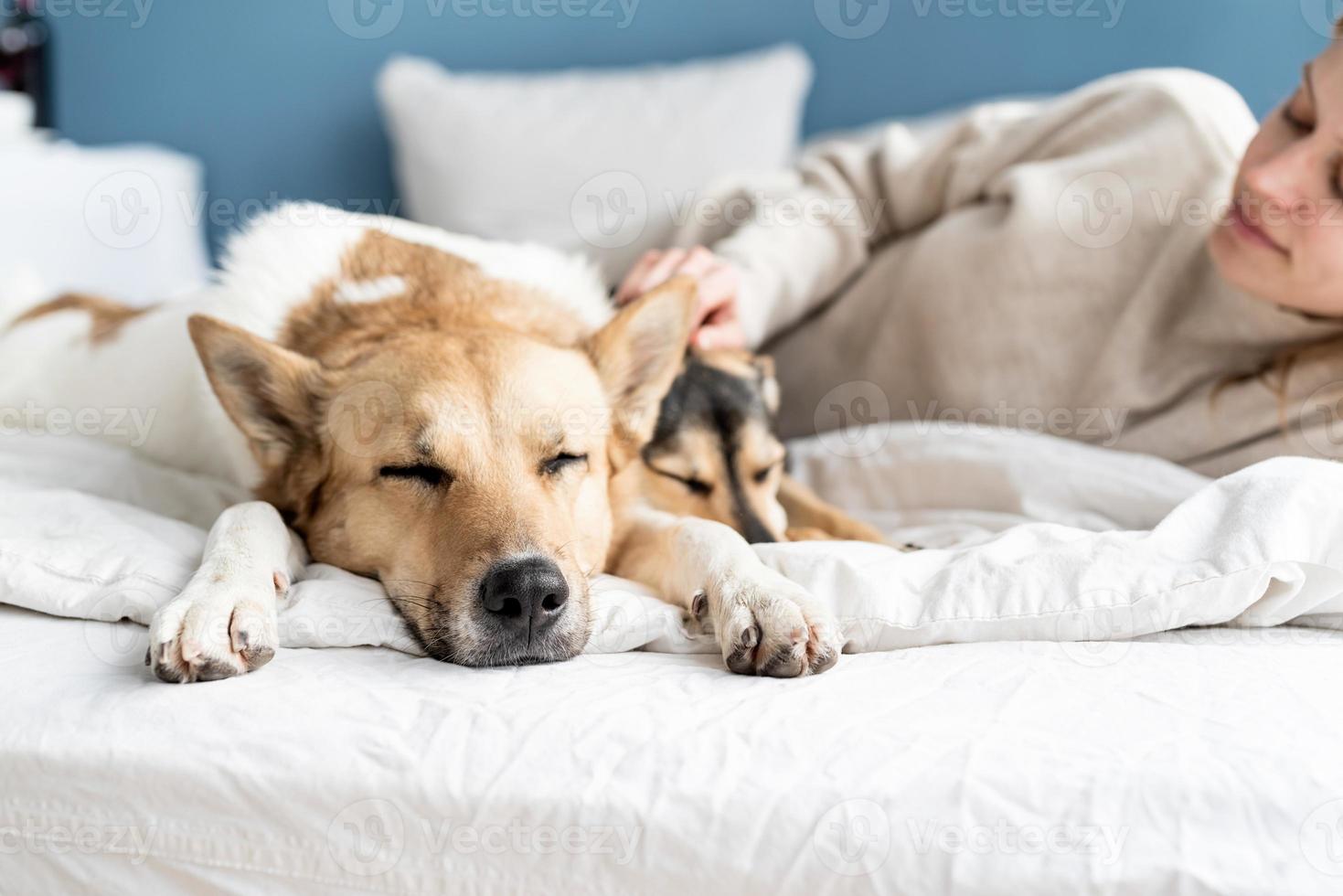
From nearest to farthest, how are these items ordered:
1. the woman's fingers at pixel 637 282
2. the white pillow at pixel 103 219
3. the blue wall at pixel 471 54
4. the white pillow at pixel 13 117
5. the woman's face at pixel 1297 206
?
the woman's face at pixel 1297 206
the woman's fingers at pixel 637 282
the white pillow at pixel 103 219
the blue wall at pixel 471 54
the white pillow at pixel 13 117

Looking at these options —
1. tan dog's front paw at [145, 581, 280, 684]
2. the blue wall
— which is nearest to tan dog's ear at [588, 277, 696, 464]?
tan dog's front paw at [145, 581, 280, 684]

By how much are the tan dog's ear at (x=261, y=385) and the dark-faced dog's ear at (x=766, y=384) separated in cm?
88

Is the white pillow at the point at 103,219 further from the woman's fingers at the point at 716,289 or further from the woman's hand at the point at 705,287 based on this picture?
the woman's fingers at the point at 716,289

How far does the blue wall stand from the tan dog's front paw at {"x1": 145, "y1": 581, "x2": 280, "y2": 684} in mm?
2712

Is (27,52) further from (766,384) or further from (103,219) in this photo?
(766,384)

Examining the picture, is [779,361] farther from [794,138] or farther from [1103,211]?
Answer: [794,138]

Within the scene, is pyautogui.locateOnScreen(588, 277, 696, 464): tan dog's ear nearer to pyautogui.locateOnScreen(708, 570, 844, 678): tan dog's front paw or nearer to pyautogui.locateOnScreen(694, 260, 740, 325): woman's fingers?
pyautogui.locateOnScreen(694, 260, 740, 325): woman's fingers

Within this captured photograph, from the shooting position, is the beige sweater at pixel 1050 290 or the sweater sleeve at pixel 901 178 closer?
the beige sweater at pixel 1050 290

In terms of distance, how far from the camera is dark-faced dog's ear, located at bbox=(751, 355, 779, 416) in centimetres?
208

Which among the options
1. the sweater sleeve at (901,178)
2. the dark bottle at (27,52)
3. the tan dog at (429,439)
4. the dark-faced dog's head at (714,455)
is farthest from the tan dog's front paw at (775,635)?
the dark bottle at (27,52)

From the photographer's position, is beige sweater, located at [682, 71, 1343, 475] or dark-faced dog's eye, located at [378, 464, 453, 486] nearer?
dark-faced dog's eye, located at [378, 464, 453, 486]

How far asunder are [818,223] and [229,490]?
1.54 meters

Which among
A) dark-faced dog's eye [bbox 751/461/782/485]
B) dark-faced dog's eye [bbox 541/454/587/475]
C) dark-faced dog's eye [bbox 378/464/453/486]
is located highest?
dark-faced dog's eye [bbox 378/464/453/486]

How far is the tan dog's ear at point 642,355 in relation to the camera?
1.67m
